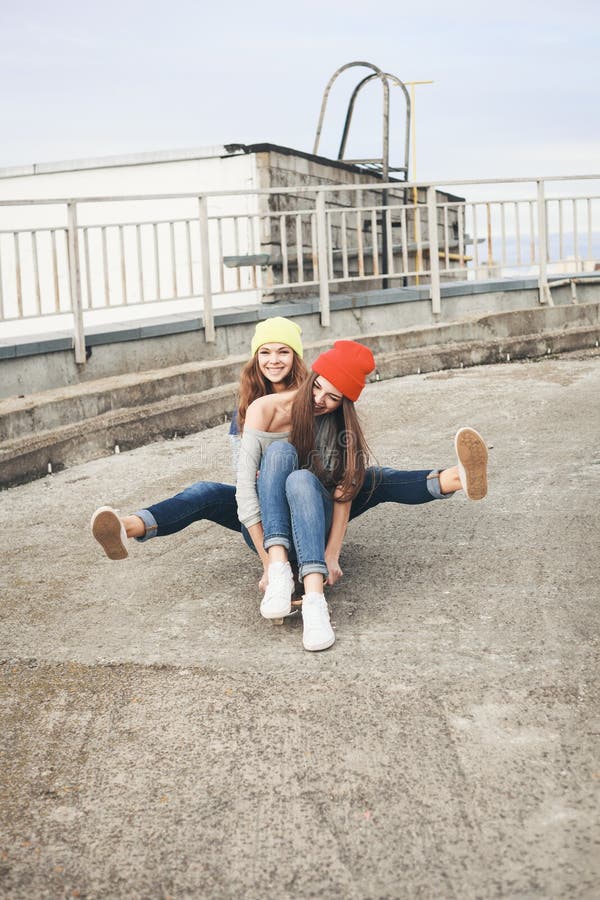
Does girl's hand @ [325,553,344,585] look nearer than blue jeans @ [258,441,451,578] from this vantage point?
No

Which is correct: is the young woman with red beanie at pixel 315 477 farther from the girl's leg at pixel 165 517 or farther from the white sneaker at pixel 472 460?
the girl's leg at pixel 165 517

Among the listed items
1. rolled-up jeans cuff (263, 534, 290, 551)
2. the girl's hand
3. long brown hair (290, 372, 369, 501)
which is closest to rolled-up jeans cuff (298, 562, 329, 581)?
rolled-up jeans cuff (263, 534, 290, 551)

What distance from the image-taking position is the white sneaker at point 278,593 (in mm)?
3674

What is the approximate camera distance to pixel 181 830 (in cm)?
244

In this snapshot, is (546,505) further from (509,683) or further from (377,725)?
(377,725)

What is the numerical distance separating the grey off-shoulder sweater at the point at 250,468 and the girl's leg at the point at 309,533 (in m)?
0.20

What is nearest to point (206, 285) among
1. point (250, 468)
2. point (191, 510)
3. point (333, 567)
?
point (191, 510)

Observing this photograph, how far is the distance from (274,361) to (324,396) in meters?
0.36

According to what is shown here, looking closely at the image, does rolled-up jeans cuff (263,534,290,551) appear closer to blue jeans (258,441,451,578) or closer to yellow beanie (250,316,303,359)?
blue jeans (258,441,451,578)

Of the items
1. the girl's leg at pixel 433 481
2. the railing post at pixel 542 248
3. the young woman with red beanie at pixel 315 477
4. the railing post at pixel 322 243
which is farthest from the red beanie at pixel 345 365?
the railing post at pixel 542 248

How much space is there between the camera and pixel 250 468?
397cm

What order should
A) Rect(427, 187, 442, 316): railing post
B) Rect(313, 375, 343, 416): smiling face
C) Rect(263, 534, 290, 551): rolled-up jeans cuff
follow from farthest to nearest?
Rect(427, 187, 442, 316): railing post, Rect(313, 375, 343, 416): smiling face, Rect(263, 534, 290, 551): rolled-up jeans cuff

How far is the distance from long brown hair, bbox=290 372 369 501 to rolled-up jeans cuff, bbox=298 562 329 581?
37 centimetres

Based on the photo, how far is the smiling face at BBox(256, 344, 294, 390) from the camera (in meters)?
4.19
